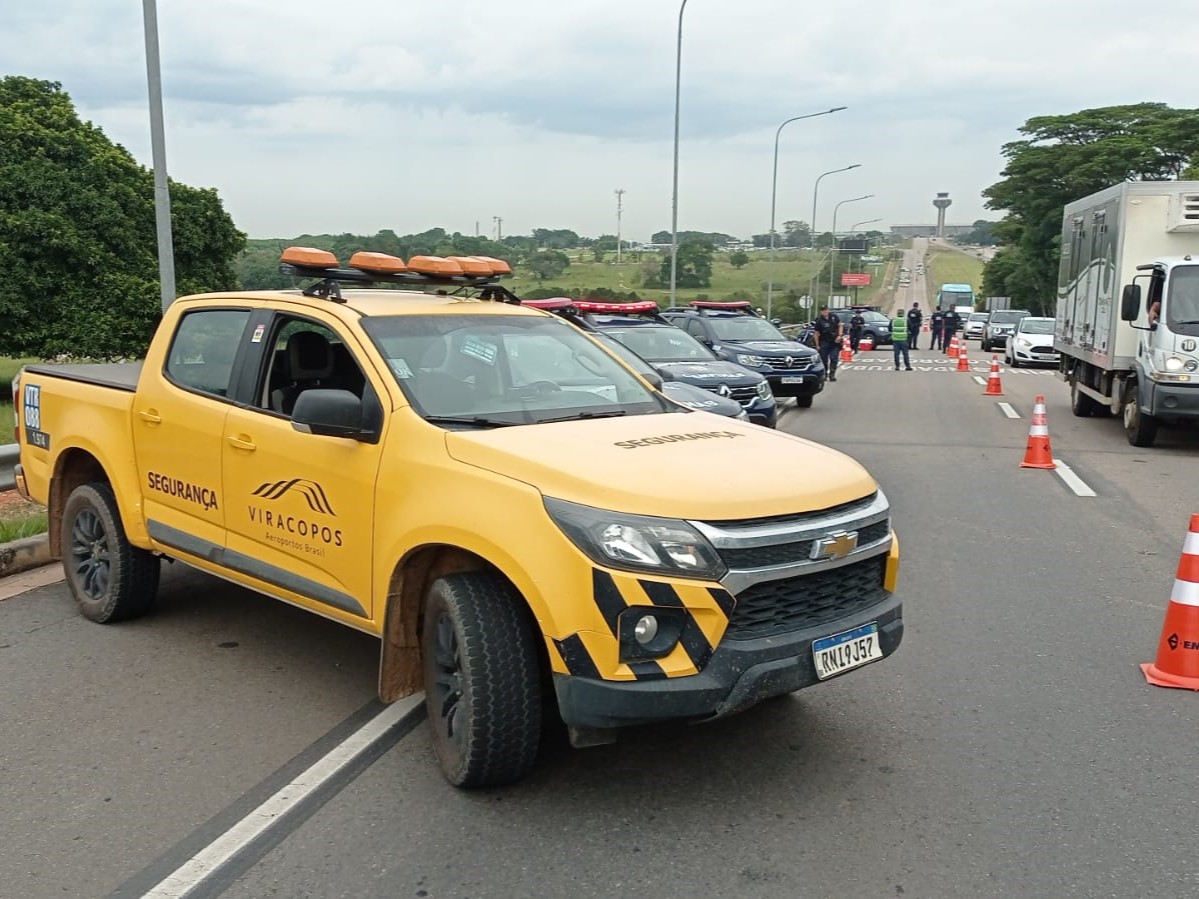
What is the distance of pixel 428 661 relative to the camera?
13.4 feet

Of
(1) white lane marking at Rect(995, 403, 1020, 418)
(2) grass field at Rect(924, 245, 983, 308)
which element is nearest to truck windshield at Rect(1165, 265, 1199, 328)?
(1) white lane marking at Rect(995, 403, 1020, 418)

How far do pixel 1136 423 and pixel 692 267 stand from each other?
39.9 metres

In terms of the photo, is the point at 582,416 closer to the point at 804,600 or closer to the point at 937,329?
the point at 804,600

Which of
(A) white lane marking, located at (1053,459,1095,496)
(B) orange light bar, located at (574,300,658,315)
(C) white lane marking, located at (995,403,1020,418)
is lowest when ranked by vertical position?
(C) white lane marking, located at (995,403,1020,418)

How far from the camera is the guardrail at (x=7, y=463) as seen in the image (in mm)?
7730

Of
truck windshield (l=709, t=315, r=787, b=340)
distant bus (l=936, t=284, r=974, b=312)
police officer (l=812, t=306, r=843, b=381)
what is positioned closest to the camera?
truck windshield (l=709, t=315, r=787, b=340)

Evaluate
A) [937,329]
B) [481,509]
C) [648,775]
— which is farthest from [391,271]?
[937,329]

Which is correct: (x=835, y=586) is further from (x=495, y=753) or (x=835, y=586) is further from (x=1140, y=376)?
(x=1140, y=376)

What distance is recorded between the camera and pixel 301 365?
536 cm

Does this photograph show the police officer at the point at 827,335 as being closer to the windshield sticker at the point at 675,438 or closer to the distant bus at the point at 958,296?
the windshield sticker at the point at 675,438

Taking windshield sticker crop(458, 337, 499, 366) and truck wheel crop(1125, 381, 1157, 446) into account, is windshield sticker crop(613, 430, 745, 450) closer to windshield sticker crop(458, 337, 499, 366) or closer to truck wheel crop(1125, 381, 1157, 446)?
windshield sticker crop(458, 337, 499, 366)

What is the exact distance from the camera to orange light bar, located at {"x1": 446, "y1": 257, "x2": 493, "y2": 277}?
5.74 meters

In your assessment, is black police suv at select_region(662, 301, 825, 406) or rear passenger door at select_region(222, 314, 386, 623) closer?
rear passenger door at select_region(222, 314, 386, 623)

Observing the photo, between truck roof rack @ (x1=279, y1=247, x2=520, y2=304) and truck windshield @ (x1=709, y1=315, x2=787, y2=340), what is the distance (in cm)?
1316
